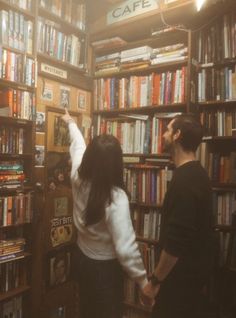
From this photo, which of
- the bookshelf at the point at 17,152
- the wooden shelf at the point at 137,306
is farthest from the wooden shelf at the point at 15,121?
the wooden shelf at the point at 137,306

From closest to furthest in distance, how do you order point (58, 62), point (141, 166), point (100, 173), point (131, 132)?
point (100, 173)
point (58, 62)
point (141, 166)
point (131, 132)

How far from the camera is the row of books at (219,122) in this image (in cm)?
225

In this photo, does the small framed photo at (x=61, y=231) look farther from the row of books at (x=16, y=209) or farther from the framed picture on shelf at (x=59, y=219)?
the row of books at (x=16, y=209)

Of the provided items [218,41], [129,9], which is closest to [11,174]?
[129,9]

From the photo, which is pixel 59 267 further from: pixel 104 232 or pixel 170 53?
pixel 170 53

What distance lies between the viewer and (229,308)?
7.25 ft

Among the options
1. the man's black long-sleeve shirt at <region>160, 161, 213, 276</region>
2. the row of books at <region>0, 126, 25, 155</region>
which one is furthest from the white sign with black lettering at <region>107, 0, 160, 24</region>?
the man's black long-sleeve shirt at <region>160, 161, 213, 276</region>

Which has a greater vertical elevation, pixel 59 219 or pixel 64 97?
pixel 64 97

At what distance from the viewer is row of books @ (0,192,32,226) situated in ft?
6.57

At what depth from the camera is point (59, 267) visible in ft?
→ 8.12

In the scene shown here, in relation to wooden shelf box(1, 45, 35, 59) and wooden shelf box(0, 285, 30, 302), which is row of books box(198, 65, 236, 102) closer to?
wooden shelf box(1, 45, 35, 59)

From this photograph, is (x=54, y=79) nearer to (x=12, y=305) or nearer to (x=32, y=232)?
(x=32, y=232)

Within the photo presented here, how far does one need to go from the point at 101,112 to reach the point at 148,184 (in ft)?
2.59

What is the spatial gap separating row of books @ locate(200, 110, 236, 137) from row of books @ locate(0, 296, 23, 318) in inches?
71.1
